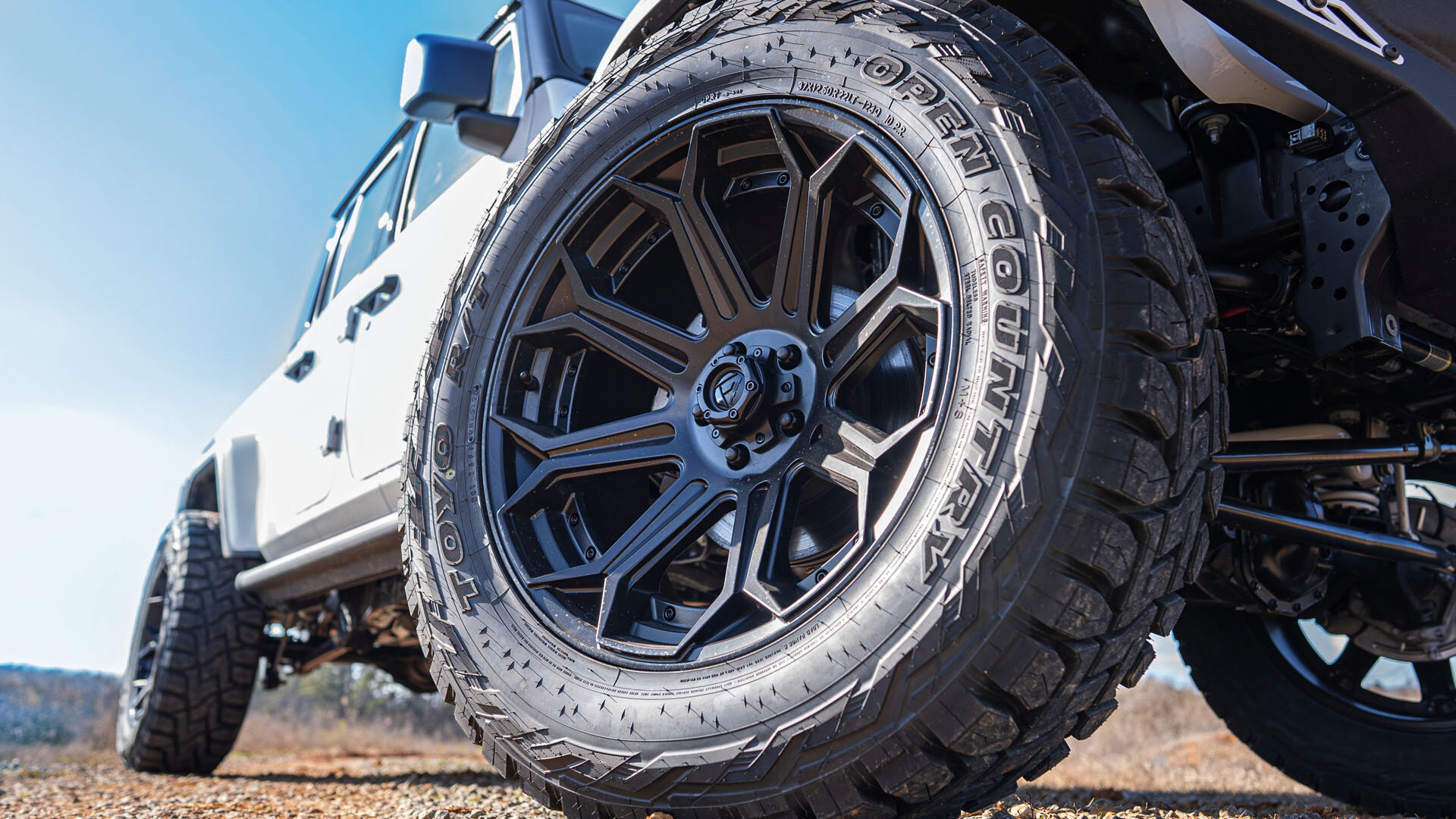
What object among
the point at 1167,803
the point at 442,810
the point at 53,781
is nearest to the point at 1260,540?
the point at 1167,803

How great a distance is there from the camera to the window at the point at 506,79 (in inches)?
117

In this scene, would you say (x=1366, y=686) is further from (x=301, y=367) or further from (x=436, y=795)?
(x=301, y=367)

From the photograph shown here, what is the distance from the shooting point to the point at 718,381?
167 centimetres

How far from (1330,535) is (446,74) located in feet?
8.14

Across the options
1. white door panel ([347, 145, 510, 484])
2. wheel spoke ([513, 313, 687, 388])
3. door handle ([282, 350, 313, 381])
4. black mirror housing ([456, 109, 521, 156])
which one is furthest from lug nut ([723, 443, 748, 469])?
door handle ([282, 350, 313, 381])

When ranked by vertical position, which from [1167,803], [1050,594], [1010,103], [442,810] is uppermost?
[1010,103]

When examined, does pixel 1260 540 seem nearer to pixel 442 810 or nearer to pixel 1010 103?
pixel 1010 103

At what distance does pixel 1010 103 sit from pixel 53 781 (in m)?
4.88

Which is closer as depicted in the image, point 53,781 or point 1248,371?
point 1248,371

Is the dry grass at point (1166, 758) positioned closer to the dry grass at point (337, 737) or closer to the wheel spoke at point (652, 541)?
the wheel spoke at point (652, 541)

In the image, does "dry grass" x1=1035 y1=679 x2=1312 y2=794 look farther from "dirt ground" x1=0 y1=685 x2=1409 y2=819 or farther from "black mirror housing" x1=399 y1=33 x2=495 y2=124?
"black mirror housing" x1=399 y1=33 x2=495 y2=124

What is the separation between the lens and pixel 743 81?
1686 millimetres

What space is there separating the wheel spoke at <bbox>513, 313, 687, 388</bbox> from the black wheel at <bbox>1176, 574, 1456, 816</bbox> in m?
2.07

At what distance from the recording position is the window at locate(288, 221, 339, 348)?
4.95 m
